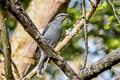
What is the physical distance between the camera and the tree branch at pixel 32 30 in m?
1.77

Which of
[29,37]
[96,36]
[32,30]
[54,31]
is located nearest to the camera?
[32,30]

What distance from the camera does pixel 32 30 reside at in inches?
76.7

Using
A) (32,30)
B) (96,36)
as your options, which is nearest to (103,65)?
(32,30)

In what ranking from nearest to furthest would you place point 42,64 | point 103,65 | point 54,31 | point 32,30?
point 32,30, point 103,65, point 42,64, point 54,31

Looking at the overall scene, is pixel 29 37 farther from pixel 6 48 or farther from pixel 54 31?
pixel 6 48

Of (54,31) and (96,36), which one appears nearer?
(54,31)

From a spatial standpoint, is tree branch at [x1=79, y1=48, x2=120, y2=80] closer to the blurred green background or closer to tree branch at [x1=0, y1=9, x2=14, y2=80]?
tree branch at [x1=0, y1=9, x2=14, y2=80]

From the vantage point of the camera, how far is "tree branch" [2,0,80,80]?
5.80 feet

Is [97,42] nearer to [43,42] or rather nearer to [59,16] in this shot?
[59,16]

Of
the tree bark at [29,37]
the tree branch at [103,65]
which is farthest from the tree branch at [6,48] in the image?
the tree bark at [29,37]

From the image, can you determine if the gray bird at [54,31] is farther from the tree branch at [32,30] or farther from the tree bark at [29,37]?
the tree branch at [32,30]

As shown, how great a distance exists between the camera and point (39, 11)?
390 centimetres

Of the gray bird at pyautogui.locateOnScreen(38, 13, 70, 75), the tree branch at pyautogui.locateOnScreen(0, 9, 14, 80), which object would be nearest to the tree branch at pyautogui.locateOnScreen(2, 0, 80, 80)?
the tree branch at pyautogui.locateOnScreen(0, 9, 14, 80)

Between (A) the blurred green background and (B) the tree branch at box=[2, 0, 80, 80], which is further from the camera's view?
(A) the blurred green background
